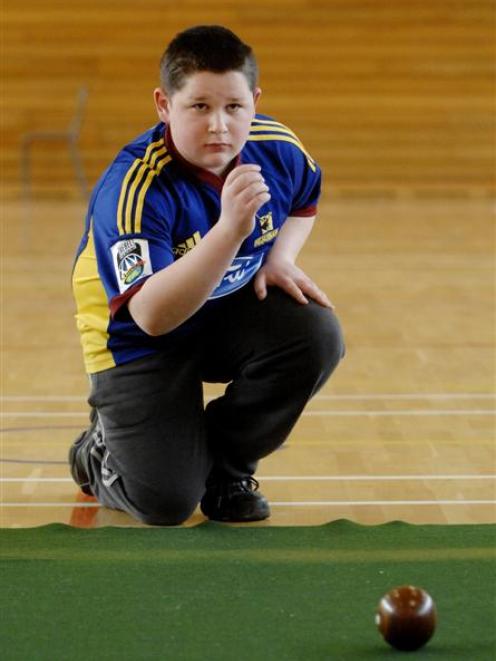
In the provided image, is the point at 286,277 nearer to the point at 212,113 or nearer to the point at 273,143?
the point at 273,143

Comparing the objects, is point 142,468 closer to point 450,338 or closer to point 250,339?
point 250,339

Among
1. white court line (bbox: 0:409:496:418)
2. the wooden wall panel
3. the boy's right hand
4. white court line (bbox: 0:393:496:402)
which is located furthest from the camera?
the wooden wall panel

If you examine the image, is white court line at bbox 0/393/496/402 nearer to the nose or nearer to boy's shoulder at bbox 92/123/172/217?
boy's shoulder at bbox 92/123/172/217

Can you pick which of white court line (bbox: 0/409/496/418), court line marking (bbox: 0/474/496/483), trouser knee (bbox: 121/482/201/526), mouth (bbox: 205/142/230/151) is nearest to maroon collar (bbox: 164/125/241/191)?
mouth (bbox: 205/142/230/151)

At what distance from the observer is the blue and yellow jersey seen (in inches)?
93.9

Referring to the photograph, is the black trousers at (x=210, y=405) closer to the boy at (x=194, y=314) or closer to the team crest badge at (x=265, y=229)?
the boy at (x=194, y=314)

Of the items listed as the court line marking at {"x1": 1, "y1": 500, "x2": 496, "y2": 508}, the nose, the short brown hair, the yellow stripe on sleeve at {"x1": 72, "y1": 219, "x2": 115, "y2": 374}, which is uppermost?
the short brown hair

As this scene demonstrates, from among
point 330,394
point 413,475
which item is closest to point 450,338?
point 330,394

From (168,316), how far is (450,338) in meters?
2.47

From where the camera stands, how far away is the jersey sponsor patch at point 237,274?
2.59 meters

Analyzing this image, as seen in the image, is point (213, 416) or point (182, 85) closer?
point (182, 85)

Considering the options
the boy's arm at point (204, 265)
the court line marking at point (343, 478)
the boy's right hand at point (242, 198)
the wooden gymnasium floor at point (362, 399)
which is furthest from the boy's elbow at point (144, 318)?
the court line marking at point (343, 478)

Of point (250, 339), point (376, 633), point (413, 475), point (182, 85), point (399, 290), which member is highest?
point (182, 85)

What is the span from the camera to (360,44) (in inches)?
371
